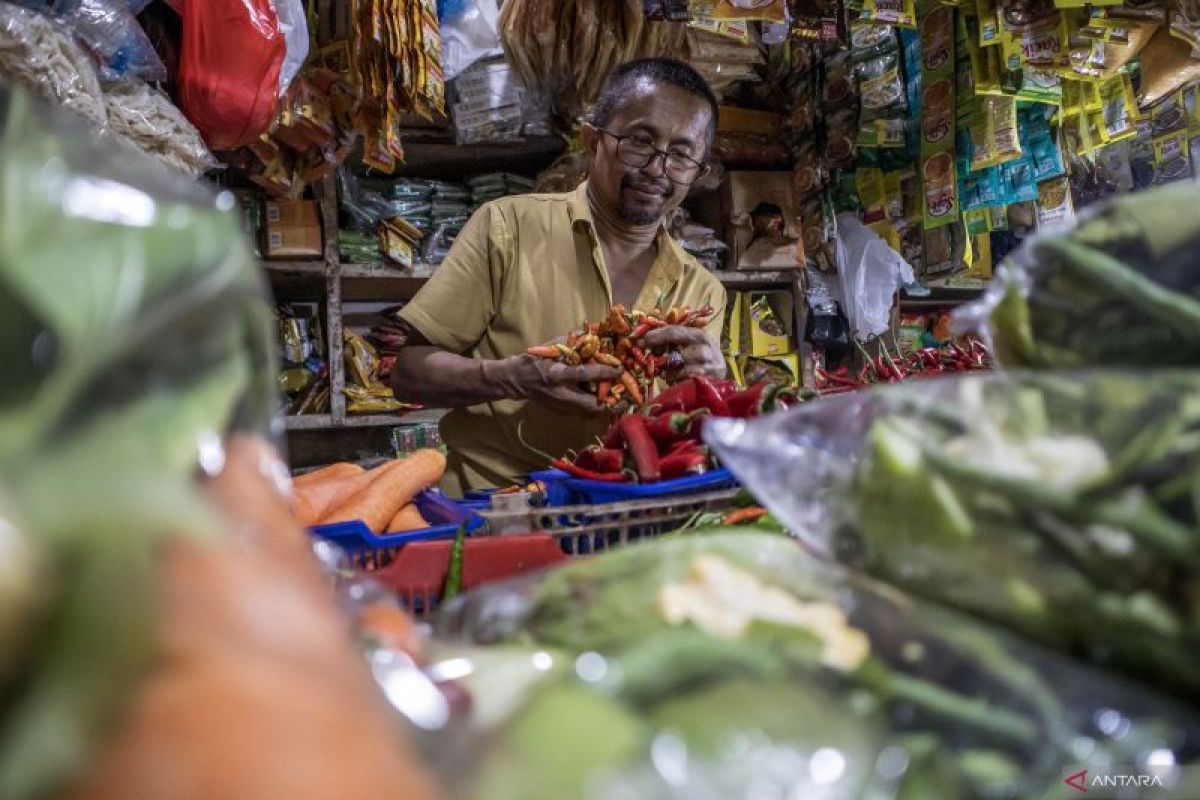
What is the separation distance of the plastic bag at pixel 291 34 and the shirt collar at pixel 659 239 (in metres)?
0.97

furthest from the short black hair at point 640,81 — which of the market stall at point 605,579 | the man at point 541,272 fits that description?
the market stall at point 605,579

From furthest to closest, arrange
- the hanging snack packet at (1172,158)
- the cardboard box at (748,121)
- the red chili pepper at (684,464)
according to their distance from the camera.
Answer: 1. the hanging snack packet at (1172,158)
2. the cardboard box at (748,121)
3. the red chili pepper at (684,464)

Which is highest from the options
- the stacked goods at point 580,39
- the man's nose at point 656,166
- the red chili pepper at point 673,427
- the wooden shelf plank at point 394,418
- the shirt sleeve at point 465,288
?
the stacked goods at point 580,39

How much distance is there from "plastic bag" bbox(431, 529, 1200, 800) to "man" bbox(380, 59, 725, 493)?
2115 mm

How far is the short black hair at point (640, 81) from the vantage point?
2760 millimetres

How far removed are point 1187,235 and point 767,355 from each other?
406 centimetres

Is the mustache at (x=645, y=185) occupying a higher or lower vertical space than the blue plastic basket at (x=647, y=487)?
higher

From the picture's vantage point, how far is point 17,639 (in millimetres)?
233

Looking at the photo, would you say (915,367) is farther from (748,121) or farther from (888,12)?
(748,121)

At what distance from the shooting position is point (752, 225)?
14.7ft

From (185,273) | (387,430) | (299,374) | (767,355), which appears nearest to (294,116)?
(299,374)

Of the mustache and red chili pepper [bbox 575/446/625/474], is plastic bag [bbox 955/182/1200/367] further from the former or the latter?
the mustache

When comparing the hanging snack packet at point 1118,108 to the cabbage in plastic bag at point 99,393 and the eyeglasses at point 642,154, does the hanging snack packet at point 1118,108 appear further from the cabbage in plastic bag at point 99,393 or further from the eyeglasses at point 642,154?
the cabbage in plastic bag at point 99,393

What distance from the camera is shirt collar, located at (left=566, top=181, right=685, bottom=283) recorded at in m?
2.86
